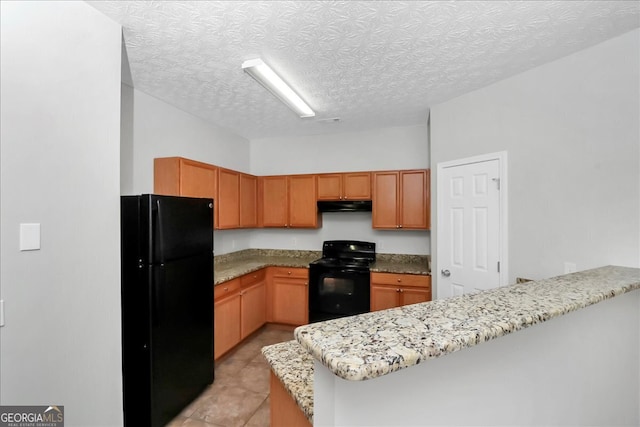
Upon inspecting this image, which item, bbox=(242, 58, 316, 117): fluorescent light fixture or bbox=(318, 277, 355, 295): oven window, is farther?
bbox=(318, 277, 355, 295): oven window

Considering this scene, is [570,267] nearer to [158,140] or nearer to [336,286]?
[336,286]

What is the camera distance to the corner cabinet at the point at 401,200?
347 cm

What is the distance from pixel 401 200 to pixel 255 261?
2.26 metres

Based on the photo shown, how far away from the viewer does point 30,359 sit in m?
1.27

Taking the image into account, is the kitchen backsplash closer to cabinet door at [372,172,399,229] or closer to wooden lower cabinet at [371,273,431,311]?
wooden lower cabinet at [371,273,431,311]

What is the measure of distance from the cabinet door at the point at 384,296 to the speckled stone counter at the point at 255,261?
947 mm

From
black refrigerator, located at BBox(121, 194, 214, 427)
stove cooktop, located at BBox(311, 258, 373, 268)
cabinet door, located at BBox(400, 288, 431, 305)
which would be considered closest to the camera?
black refrigerator, located at BBox(121, 194, 214, 427)

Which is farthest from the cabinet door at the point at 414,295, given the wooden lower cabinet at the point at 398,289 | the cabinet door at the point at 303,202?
the cabinet door at the point at 303,202

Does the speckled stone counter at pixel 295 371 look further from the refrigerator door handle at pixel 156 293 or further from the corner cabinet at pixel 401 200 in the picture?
the corner cabinet at pixel 401 200

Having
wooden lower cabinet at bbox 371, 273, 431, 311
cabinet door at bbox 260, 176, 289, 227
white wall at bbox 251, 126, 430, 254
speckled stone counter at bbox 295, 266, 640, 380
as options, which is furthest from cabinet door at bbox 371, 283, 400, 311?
speckled stone counter at bbox 295, 266, 640, 380

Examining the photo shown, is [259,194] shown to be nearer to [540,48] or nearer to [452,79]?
[452,79]

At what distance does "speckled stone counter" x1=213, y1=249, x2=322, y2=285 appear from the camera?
319cm

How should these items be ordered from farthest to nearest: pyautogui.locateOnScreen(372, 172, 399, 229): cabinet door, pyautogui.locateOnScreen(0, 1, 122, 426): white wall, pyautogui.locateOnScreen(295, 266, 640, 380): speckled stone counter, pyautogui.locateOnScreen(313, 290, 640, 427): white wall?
pyautogui.locateOnScreen(372, 172, 399, 229): cabinet door → pyautogui.locateOnScreen(0, 1, 122, 426): white wall → pyautogui.locateOnScreen(313, 290, 640, 427): white wall → pyautogui.locateOnScreen(295, 266, 640, 380): speckled stone counter

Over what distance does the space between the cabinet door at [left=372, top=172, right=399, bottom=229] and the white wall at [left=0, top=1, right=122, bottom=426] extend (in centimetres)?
282
